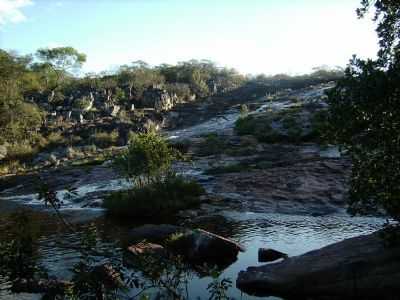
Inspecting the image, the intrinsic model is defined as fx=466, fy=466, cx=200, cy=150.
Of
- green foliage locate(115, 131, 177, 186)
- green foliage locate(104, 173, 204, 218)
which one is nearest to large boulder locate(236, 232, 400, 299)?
green foliage locate(104, 173, 204, 218)

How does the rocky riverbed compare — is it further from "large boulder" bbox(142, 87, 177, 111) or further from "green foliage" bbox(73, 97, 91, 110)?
"large boulder" bbox(142, 87, 177, 111)

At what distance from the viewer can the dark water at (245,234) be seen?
51.3 feet

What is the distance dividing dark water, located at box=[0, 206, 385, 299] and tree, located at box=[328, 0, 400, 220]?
5088 millimetres

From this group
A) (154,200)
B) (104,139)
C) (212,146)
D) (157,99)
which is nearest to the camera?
(154,200)

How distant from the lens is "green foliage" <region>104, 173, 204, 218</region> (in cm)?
2355

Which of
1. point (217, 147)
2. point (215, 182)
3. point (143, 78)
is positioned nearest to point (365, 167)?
point (215, 182)

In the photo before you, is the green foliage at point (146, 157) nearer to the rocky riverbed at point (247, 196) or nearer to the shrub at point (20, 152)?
the rocky riverbed at point (247, 196)

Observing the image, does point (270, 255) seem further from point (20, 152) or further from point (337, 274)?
point (20, 152)

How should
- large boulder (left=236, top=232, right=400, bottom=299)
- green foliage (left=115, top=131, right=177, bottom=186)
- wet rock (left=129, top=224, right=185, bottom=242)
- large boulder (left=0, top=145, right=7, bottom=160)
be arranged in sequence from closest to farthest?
large boulder (left=236, top=232, right=400, bottom=299) → wet rock (left=129, top=224, right=185, bottom=242) → green foliage (left=115, top=131, right=177, bottom=186) → large boulder (left=0, top=145, right=7, bottom=160)

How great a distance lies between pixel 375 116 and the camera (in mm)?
9656

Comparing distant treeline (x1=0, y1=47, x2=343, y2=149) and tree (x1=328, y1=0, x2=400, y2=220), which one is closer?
tree (x1=328, y1=0, x2=400, y2=220)

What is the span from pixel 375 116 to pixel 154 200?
615 inches

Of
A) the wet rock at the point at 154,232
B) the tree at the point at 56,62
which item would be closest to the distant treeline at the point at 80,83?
the tree at the point at 56,62

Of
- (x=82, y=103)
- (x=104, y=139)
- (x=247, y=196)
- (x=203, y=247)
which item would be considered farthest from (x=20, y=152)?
(x=203, y=247)
